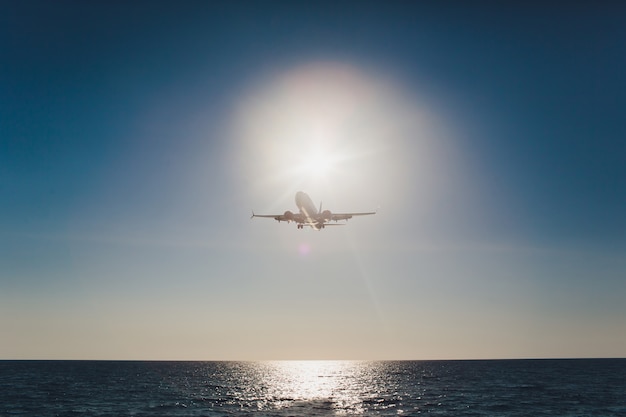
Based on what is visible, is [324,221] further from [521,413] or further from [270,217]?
[521,413]

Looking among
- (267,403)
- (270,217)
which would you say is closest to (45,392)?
(267,403)

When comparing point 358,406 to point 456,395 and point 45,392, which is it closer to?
point 456,395

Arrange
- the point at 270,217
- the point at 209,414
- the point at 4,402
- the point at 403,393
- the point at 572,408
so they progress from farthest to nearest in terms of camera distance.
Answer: the point at 403,393, the point at 270,217, the point at 4,402, the point at 572,408, the point at 209,414

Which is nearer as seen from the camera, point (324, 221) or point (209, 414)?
point (209, 414)

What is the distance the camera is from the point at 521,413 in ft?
266

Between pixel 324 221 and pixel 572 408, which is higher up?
pixel 324 221

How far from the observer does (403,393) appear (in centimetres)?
11606

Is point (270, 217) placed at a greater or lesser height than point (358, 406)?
greater

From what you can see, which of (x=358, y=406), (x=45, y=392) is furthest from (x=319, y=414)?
(x=45, y=392)

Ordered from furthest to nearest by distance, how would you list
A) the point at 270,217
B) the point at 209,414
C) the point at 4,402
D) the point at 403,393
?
the point at 403,393, the point at 270,217, the point at 4,402, the point at 209,414

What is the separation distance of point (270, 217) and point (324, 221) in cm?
1253

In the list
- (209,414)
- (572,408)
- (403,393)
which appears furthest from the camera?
(403,393)

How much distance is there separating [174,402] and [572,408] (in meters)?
68.7

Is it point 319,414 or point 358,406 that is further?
point 358,406
